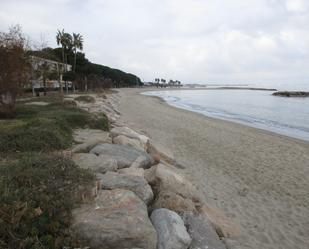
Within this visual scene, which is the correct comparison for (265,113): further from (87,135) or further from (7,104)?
(87,135)

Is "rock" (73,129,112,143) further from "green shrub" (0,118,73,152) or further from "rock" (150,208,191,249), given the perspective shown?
"rock" (150,208,191,249)

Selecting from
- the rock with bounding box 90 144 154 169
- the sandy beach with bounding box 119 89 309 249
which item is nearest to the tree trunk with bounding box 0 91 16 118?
the sandy beach with bounding box 119 89 309 249

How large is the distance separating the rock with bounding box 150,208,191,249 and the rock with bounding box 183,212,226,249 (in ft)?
0.51

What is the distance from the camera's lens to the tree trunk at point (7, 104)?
1352 centimetres

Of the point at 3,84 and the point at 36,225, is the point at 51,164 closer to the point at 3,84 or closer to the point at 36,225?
the point at 36,225

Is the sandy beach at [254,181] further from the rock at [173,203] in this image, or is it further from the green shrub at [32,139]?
A: the green shrub at [32,139]

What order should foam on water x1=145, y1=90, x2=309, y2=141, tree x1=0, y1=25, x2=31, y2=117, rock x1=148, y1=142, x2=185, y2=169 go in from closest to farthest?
rock x1=148, y1=142, x2=185, y2=169 → tree x1=0, y1=25, x2=31, y2=117 → foam on water x1=145, y1=90, x2=309, y2=141

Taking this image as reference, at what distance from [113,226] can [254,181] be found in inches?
227

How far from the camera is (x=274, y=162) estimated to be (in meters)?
10.7

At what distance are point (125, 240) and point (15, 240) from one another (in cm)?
125

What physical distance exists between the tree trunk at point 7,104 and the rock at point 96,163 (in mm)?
8689

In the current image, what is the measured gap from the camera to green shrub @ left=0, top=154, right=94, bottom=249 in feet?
11.5

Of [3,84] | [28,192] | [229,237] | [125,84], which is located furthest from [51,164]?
[125,84]

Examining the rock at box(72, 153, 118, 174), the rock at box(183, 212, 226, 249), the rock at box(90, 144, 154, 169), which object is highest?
the rock at box(72, 153, 118, 174)
